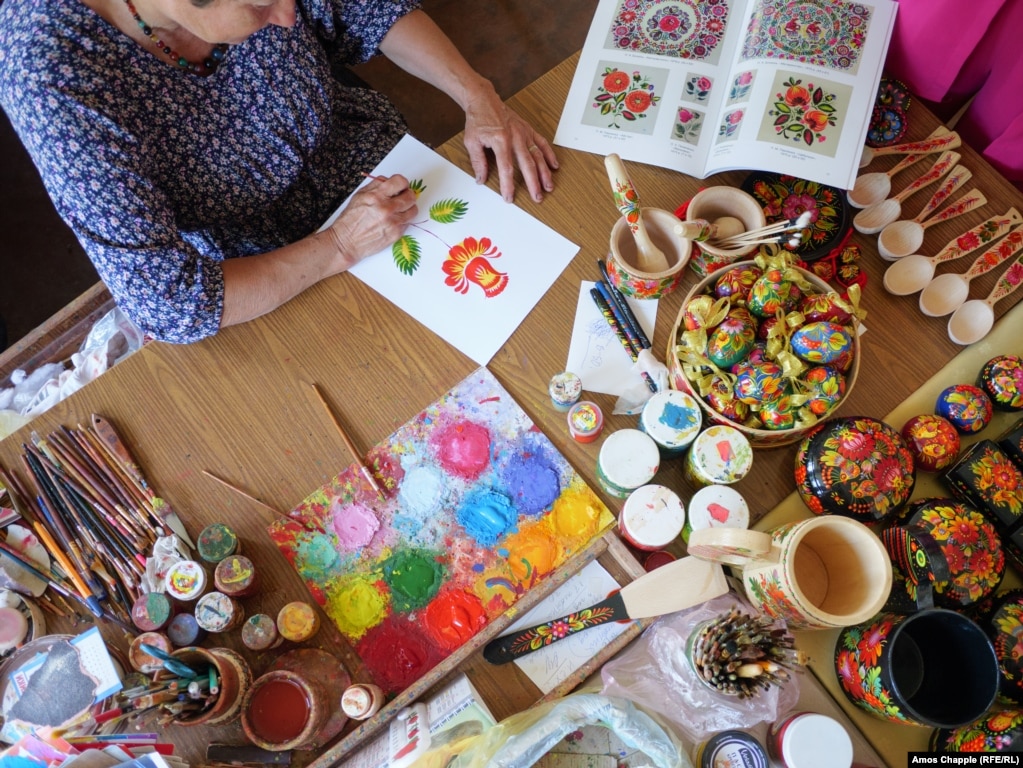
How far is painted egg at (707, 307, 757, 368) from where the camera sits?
893 mm

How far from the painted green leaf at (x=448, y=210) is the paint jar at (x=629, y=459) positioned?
483mm

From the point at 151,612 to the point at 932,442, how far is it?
3.74ft

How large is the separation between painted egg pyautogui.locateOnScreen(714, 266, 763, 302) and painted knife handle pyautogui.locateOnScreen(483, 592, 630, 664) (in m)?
0.46

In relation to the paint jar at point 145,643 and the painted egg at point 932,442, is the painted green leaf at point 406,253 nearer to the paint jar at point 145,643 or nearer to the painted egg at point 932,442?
the paint jar at point 145,643

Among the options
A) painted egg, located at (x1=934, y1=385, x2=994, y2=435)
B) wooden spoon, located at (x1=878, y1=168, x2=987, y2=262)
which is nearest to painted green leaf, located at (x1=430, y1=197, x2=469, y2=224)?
wooden spoon, located at (x1=878, y1=168, x2=987, y2=262)

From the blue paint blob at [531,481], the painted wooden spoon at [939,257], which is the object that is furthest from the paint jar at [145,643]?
the painted wooden spoon at [939,257]

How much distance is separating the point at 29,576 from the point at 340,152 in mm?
917

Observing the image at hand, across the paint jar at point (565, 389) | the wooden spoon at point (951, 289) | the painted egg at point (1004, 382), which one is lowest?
the painted egg at point (1004, 382)

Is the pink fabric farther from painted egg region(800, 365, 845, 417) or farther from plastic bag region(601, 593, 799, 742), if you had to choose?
plastic bag region(601, 593, 799, 742)

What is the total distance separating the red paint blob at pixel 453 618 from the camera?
95 centimetres

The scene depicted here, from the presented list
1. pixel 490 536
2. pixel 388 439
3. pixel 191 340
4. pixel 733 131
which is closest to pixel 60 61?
pixel 191 340

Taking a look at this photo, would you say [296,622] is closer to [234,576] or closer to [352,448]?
[234,576]

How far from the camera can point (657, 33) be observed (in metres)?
1.20

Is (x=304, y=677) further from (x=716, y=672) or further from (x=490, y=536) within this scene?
(x=716, y=672)
